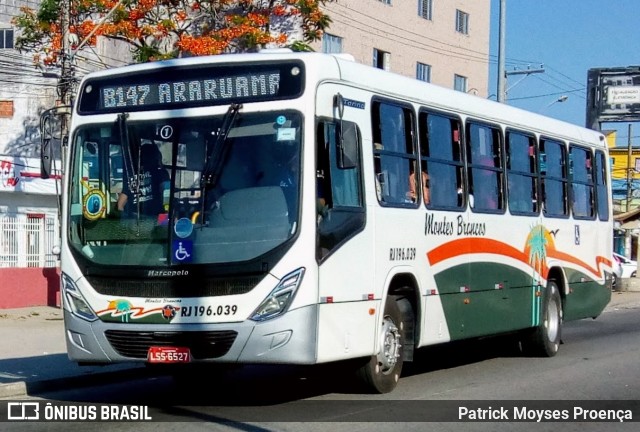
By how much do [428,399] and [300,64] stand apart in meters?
3.72

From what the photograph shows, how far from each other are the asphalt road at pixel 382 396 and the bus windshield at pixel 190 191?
1.57 meters

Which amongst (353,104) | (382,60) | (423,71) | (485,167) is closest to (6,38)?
(382,60)

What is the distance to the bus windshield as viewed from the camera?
9648 mm

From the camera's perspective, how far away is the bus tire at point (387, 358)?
1093 centimetres

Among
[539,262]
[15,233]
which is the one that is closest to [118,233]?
[539,262]

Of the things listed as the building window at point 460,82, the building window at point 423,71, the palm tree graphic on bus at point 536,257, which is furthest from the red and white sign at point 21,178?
the building window at point 460,82

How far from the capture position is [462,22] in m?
46.8

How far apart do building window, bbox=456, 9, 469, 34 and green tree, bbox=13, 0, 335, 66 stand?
57.0 ft

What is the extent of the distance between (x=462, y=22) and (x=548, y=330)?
33.0 metres

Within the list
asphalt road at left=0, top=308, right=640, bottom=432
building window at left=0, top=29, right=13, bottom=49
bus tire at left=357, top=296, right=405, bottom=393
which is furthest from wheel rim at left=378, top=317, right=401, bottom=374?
building window at left=0, top=29, right=13, bottom=49

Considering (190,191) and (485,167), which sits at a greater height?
(485,167)

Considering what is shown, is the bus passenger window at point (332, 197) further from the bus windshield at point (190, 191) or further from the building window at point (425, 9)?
the building window at point (425, 9)

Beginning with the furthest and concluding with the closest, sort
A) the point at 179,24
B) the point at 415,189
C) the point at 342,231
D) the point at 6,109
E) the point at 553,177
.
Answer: the point at 6,109 < the point at 179,24 < the point at 553,177 < the point at 415,189 < the point at 342,231

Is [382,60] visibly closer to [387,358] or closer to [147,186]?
[387,358]
